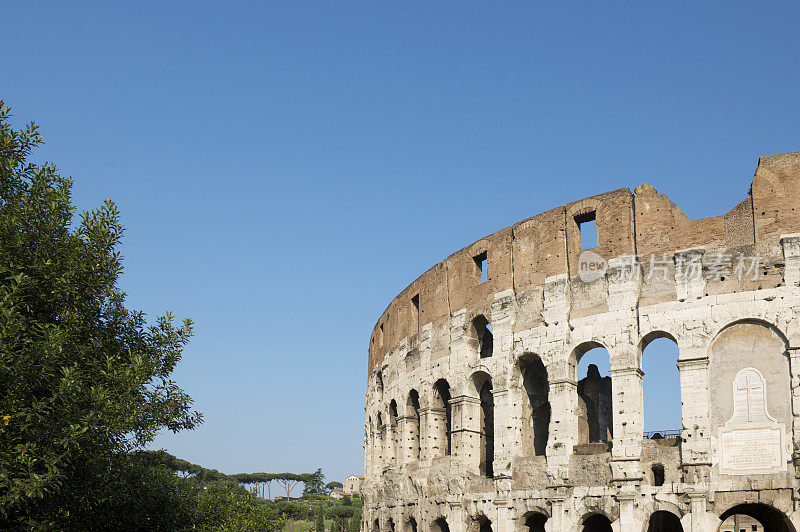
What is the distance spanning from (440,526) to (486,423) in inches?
128

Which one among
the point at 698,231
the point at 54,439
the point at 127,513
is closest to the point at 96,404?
the point at 54,439

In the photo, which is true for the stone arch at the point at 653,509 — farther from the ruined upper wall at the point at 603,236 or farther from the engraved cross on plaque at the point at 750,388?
the ruined upper wall at the point at 603,236

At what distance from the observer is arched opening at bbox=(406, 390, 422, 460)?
26.4 meters

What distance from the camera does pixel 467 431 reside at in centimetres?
2228

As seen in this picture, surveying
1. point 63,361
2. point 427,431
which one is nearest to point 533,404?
point 427,431

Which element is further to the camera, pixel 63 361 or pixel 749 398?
pixel 749 398

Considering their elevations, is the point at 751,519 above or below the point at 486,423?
below

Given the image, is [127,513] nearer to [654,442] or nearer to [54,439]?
[54,439]

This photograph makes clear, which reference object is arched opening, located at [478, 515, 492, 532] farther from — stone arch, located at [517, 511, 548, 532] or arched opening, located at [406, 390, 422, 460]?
arched opening, located at [406, 390, 422, 460]

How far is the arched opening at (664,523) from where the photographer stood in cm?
1989

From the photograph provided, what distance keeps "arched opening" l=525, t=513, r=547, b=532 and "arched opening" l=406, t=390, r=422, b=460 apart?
616cm

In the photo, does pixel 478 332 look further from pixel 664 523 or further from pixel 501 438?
pixel 664 523

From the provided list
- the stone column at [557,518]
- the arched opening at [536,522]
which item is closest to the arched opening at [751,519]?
the stone column at [557,518]

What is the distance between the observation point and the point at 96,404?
961 centimetres
